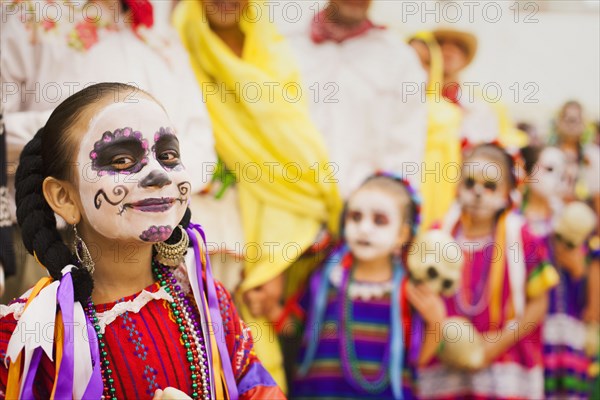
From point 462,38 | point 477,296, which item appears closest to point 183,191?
point 477,296

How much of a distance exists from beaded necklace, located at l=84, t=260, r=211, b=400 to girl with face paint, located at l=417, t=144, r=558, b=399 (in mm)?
1811

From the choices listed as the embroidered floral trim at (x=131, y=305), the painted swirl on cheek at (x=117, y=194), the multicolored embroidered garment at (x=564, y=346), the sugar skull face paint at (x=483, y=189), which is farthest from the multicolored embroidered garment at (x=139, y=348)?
the multicolored embroidered garment at (x=564, y=346)

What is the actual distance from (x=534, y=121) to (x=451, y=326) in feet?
5.52

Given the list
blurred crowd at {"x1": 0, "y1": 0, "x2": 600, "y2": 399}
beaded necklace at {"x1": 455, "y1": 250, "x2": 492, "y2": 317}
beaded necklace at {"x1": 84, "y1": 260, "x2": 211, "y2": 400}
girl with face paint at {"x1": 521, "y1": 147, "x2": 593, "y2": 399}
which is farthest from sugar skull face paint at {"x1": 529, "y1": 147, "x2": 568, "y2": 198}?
beaded necklace at {"x1": 84, "y1": 260, "x2": 211, "y2": 400}

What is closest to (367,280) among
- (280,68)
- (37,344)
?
(280,68)

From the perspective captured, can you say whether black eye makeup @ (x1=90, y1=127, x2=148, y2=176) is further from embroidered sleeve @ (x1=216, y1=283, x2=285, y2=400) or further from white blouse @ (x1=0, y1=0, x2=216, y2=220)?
white blouse @ (x1=0, y1=0, x2=216, y2=220)

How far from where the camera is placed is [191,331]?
5.86 ft

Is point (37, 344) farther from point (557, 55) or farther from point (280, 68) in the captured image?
point (557, 55)

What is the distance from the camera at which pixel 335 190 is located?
3.32m

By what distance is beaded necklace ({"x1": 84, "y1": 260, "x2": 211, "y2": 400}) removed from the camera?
169cm

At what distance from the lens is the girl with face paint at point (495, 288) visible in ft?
11.4

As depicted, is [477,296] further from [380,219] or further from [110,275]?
[110,275]

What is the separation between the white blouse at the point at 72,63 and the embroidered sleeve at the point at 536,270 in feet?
4.74

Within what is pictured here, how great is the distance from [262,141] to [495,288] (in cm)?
111
